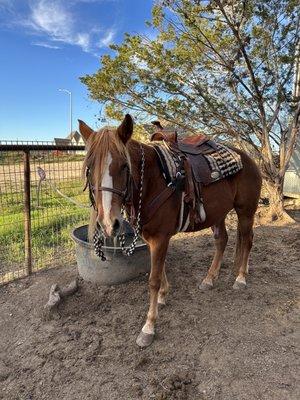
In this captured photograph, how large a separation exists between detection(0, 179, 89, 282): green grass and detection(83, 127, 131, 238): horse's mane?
231 cm

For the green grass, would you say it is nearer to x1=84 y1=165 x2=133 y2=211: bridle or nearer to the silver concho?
the silver concho

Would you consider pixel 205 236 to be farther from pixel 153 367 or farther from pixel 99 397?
pixel 99 397

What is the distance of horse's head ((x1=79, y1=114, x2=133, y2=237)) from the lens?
207cm

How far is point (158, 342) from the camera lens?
2.76 meters

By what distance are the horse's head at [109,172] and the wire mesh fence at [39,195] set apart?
165cm

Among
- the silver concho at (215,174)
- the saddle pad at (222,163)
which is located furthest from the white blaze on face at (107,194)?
the silver concho at (215,174)

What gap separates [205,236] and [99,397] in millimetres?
3464

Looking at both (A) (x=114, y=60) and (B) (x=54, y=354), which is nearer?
(B) (x=54, y=354)

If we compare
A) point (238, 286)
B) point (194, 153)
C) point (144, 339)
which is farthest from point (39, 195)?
point (238, 286)

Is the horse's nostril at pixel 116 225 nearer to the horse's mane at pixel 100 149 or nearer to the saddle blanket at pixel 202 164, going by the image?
the horse's mane at pixel 100 149

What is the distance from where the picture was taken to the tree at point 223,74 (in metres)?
6.07

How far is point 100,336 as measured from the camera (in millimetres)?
2850

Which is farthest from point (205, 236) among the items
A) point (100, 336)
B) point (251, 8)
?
point (251, 8)

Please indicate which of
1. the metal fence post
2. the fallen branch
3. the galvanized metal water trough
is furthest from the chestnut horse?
the metal fence post
